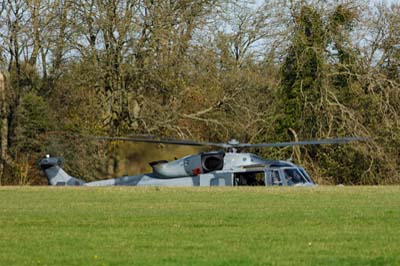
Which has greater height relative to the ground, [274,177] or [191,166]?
[191,166]

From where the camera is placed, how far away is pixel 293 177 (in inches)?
1174

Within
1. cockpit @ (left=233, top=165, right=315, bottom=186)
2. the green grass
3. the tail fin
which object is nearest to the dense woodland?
the tail fin

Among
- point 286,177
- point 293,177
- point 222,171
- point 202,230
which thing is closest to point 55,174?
point 222,171

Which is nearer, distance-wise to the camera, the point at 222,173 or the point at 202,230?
the point at 202,230

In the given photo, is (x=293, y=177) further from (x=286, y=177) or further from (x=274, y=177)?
(x=274, y=177)

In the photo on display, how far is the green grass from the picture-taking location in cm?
1152

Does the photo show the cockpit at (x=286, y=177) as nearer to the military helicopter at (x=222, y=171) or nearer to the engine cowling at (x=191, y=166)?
the military helicopter at (x=222, y=171)

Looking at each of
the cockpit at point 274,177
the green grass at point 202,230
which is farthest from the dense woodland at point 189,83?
the green grass at point 202,230

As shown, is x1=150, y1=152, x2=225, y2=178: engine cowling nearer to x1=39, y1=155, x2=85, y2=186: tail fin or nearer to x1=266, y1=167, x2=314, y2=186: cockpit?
x1=266, y1=167, x2=314, y2=186: cockpit

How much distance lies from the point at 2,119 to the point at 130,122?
543 cm

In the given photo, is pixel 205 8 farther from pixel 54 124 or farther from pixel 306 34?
pixel 54 124

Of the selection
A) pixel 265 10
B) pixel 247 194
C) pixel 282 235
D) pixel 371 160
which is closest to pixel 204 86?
pixel 265 10

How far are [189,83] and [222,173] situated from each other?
1208cm

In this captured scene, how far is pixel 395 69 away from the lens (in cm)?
4256
